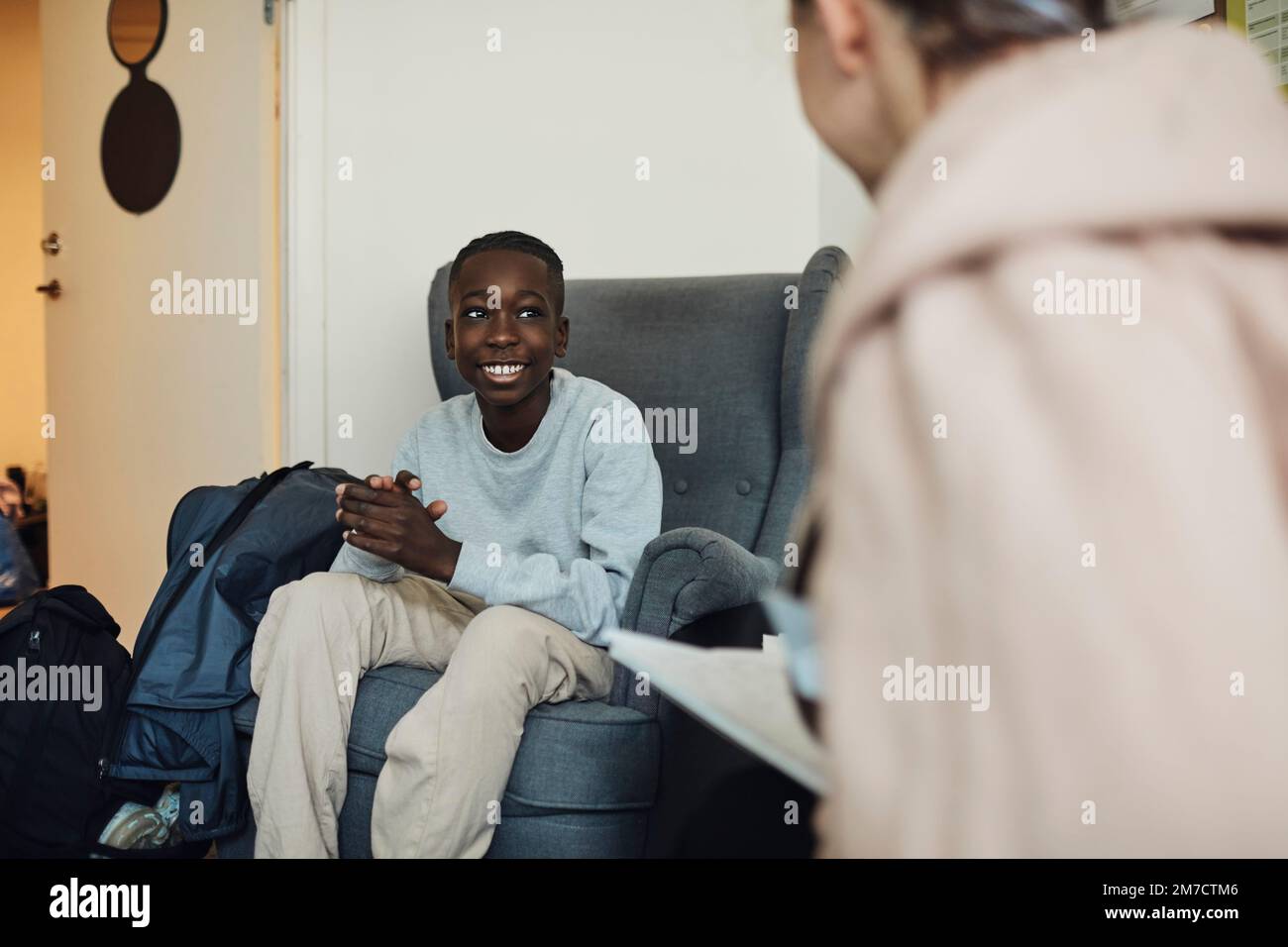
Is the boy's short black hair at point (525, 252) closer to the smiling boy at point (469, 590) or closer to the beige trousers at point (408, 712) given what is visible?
the smiling boy at point (469, 590)

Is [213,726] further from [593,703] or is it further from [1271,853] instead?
[1271,853]

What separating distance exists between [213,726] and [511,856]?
1.57ft

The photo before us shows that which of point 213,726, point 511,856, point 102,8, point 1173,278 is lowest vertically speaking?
point 511,856

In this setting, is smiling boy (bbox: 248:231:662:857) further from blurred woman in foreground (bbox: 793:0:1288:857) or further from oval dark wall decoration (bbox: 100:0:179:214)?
oval dark wall decoration (bbox: 100:0:179:214)

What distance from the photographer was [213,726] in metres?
1.51

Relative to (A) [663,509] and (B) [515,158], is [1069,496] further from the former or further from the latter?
(B) [515,158]

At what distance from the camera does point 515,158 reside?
2.30 metres

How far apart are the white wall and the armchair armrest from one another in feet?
3.59

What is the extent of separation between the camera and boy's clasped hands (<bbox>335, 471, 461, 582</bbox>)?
137 centimetres

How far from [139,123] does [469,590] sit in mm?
1882

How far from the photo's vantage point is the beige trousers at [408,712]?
127cm

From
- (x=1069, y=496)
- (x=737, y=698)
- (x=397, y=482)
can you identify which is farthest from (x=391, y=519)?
(x=1069, y=496)
